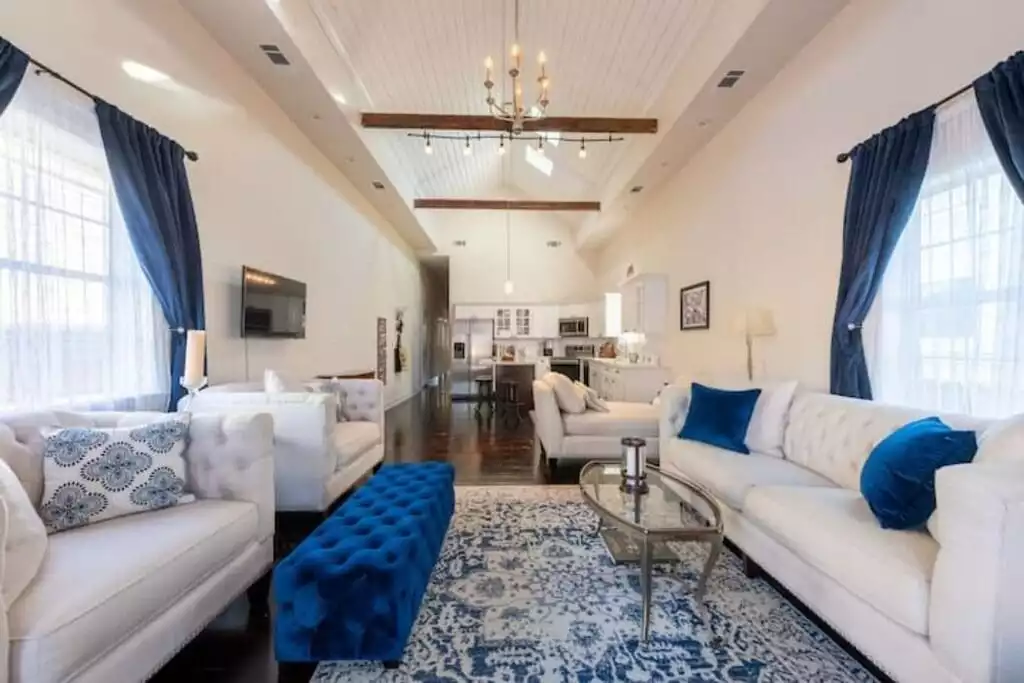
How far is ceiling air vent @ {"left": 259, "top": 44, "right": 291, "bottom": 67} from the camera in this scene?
4.01 meters

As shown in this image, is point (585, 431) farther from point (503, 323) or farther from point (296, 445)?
point (503, 323)

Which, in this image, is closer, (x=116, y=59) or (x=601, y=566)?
(x=601, y=566)

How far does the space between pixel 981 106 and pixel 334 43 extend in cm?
480

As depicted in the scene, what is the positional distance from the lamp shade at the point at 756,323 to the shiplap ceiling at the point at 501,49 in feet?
7.10

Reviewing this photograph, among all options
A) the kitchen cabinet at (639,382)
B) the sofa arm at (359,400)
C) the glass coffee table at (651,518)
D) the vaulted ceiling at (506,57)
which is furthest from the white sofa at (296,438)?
the kitchen cabinet at (639,382)

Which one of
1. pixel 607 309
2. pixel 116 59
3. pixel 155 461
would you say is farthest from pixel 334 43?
pixel 607 309

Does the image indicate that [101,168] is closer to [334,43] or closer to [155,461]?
[155,461]

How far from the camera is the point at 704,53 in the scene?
14.6 feet

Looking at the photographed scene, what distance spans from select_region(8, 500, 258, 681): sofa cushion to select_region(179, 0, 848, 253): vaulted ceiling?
3.32 m

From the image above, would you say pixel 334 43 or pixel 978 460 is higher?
pixel 334 43

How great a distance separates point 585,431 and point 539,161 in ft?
20.1

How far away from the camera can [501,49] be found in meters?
5.40

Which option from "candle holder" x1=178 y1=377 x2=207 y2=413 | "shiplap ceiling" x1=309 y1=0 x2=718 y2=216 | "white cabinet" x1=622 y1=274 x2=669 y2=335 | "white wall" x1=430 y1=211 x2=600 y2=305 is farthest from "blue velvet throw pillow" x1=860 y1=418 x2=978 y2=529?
"white wall" x1=430 y1=211 x2=600 y2=305

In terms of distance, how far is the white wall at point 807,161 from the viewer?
282 centimetres
